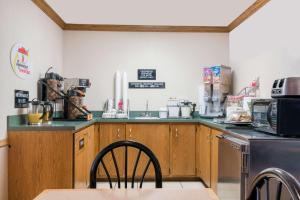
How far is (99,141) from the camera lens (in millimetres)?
4395

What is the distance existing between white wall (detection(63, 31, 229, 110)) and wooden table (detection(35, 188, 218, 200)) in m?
3.64

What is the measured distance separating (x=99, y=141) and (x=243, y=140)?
2535 millimetres

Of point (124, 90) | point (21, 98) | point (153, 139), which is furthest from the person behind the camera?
point (124, 90)

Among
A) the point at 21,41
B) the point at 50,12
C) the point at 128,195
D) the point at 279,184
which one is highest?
the point at 50,12

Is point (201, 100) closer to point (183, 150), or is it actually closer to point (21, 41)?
point (183, 150)

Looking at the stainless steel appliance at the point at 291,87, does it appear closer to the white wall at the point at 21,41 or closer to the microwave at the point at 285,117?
the microwave at the point at 285,117

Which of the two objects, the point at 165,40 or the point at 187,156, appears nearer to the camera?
the point at 187,156

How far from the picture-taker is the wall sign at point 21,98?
2.99 meters

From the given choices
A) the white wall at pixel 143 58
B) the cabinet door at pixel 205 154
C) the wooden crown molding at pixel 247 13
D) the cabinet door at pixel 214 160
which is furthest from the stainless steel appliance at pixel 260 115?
the white wall at pixel 143 58

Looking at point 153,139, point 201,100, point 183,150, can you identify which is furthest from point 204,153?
point 201,100

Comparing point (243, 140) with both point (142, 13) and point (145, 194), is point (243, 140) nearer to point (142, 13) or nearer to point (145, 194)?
point (145, 194)

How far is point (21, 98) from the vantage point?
3.09 meters

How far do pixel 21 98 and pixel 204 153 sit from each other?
2.41 metres

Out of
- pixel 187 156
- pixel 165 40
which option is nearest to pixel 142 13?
pixel 165 40
